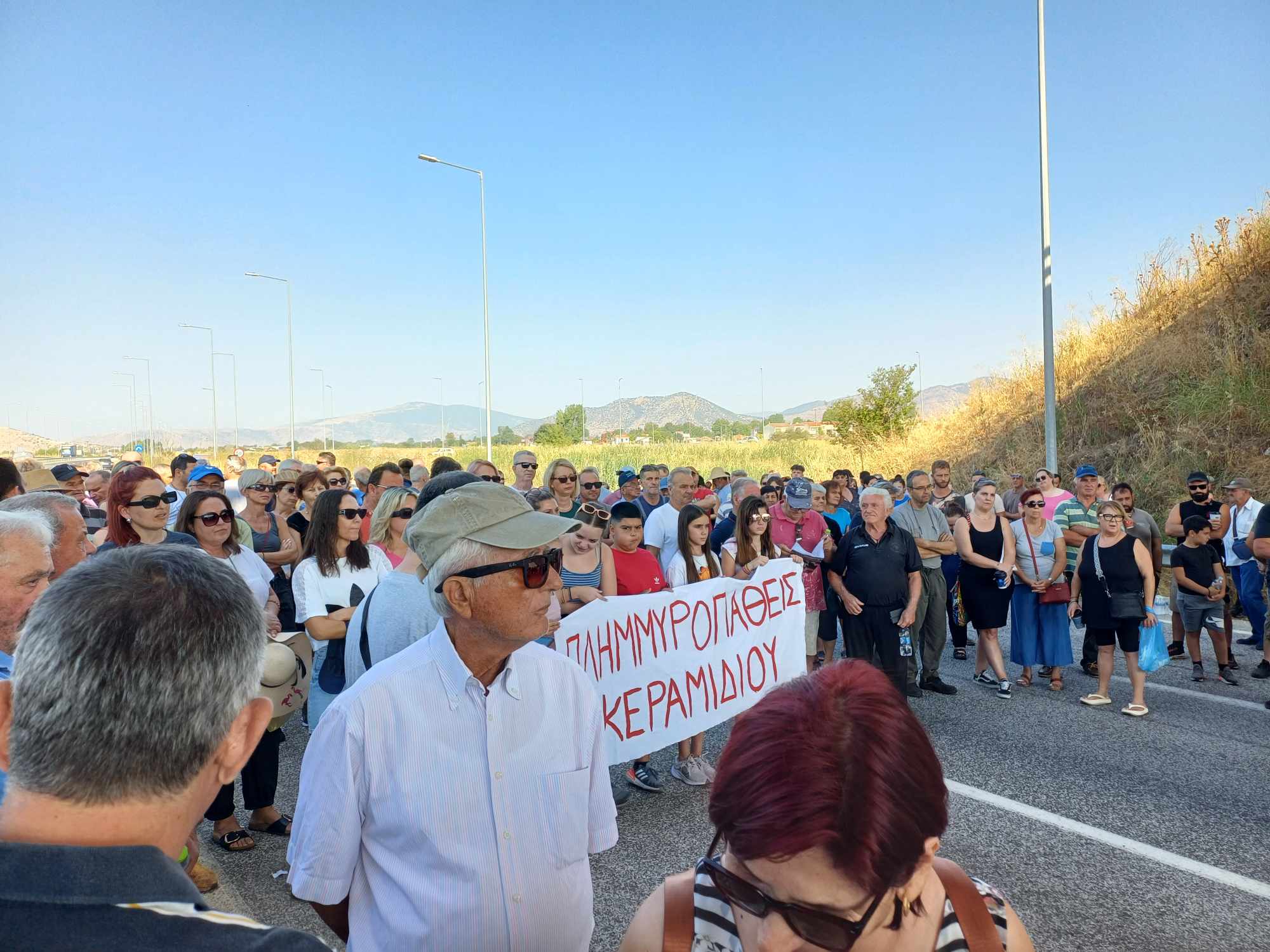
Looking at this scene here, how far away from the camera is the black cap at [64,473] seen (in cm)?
816

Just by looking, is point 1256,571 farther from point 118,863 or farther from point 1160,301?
A: point 1160,301

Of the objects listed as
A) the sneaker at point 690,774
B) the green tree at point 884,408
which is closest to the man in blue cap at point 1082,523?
the sneaker at point 690,774

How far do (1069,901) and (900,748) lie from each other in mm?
3421

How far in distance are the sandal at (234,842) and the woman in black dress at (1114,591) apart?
6460mm

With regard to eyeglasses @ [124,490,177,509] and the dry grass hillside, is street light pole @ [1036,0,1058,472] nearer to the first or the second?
the dry grass hillside

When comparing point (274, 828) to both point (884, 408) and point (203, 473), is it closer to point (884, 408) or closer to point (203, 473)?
point (203, 473)

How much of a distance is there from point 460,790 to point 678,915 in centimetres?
74

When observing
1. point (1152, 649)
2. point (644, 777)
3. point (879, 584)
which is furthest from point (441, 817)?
point (1152, 649)

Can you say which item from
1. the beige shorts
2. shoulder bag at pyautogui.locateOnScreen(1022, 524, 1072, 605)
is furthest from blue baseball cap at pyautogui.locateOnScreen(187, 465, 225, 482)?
shoulder bag at pyautogui.locateOnScreen(1022, 524, 1072, 605)

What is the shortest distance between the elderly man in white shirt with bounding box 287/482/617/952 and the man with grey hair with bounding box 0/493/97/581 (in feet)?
6.93

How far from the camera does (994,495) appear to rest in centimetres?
838

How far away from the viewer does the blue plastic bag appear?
23.8 ft

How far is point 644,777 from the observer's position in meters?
5.69

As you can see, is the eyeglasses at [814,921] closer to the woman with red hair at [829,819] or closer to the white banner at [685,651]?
the woman with red hair at [829,819]
